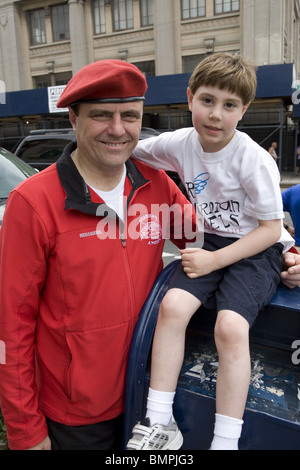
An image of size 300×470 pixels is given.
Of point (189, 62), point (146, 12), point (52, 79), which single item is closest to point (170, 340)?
point (189, 62)

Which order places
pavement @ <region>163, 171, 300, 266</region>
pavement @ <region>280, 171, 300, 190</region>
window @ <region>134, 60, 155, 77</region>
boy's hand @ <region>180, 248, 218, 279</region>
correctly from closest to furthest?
boy's hand @ <region>180, 248, 218, 279</region>
pavement @ <region>163, 171, 300, 266</region>
pavement @ <region>280, 171, 300, 190</region>
window @ <region>134, 60, 155, 77</region>

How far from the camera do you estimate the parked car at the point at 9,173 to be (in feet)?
13.5

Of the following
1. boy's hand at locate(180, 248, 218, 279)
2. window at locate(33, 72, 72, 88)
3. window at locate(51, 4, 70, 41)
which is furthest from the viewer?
window at locate(33, 72, 72, 88)

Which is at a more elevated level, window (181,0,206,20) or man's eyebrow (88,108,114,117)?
window (181,0,206,20)

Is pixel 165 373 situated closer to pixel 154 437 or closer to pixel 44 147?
pixel 154 437

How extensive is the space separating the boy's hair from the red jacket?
26.6 inches

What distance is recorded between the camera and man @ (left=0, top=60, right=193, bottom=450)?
1.48 meters

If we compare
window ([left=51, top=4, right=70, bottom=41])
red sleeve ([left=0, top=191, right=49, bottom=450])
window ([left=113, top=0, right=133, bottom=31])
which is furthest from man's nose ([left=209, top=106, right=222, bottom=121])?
window ([left=51, top=4, right=70, bottom=41])

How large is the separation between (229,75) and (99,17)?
28367 millimetres

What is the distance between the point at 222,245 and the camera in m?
1.88

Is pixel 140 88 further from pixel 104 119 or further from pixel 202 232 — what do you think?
pixel 202 232

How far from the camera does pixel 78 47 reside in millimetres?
26469

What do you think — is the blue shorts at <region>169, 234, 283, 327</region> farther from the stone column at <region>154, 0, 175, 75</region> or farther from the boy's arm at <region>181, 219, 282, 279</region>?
the stone column at <region>154, 0, 175, 75</region>

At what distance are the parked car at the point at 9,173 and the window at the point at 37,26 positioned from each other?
27.8 m
